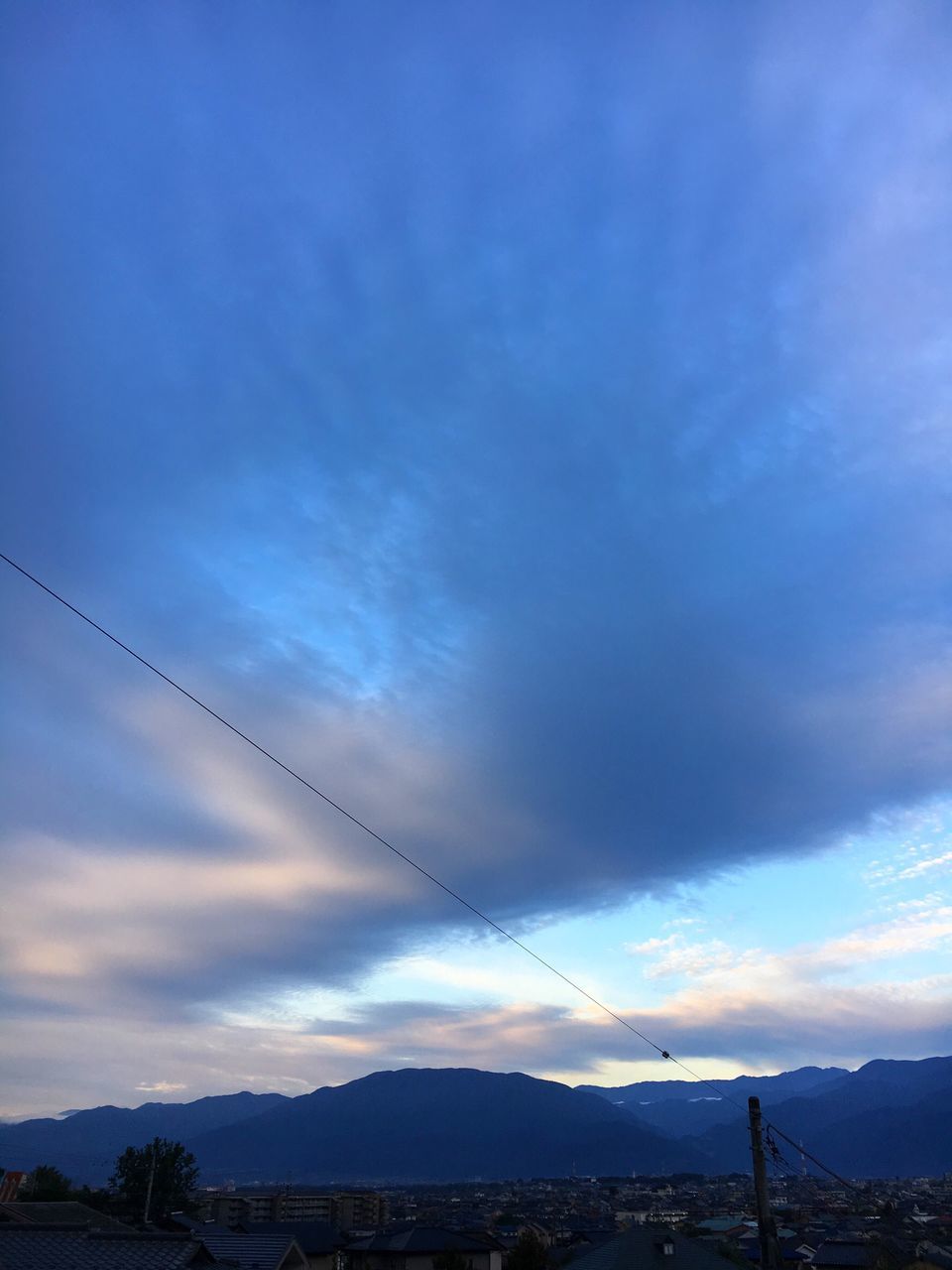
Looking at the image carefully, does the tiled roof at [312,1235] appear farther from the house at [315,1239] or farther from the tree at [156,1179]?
the tree at [156,1179]

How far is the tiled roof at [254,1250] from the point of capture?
35281 millimetres

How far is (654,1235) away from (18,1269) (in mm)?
27557

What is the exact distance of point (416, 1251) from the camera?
213 ft

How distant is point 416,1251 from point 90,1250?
48625 mm

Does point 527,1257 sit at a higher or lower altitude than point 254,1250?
lower

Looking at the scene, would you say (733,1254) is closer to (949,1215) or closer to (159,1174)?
(159,1174)

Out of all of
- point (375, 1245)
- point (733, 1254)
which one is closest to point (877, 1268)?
point (733, 1254)

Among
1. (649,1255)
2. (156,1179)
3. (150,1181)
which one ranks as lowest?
(156,1179)

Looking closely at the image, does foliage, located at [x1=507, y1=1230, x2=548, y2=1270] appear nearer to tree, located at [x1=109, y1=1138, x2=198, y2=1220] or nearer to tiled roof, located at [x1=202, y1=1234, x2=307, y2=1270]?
tiled roof, located at [x1=202, y1=1234, x2=307, y2=1270]

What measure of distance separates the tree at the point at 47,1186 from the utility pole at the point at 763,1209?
232ft

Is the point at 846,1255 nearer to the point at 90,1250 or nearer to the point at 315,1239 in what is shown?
the point at 315,1239

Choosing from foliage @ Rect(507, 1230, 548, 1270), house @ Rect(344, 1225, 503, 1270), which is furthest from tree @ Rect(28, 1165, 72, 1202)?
foliage @ Rect(507, 1230, 548, 1270)

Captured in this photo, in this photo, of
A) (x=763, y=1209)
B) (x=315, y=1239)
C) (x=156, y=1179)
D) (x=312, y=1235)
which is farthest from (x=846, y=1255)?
(x=156, y=1179)

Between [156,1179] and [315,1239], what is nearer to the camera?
[315,1239]
